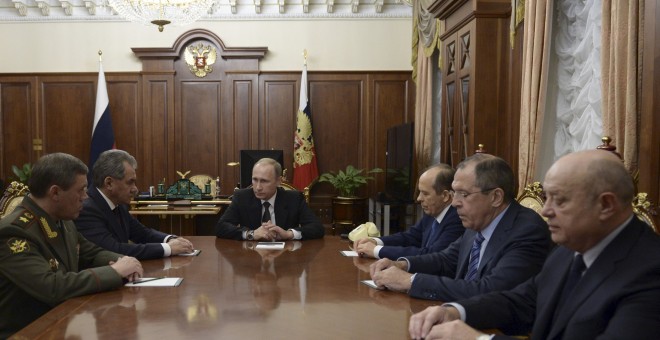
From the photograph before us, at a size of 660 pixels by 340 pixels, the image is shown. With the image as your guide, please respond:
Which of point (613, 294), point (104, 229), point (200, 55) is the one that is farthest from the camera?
point (200, 55)

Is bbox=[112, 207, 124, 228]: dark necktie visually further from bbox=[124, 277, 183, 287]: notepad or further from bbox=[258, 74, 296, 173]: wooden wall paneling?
bbox=[258, 74, 296, 173]: wooden wall paneling

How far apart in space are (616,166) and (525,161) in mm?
2505

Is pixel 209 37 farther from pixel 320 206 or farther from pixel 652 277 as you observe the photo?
pixel 652 277

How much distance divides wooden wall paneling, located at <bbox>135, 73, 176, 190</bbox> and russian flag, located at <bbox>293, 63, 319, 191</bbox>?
1.84m

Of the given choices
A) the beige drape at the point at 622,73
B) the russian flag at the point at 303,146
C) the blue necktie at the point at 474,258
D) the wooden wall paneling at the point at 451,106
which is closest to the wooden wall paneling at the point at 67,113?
the russian flag at the point at 303,146

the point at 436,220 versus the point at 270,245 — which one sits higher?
the point at 436,220

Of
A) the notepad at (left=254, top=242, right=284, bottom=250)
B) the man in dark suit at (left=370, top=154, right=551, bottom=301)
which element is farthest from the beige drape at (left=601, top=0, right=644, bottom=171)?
the notepad at (left=254, top=242, right=284, bottom=250)

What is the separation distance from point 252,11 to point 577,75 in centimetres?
578

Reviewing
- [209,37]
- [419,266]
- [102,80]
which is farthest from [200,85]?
[419,266]

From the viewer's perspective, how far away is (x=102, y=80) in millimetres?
8500

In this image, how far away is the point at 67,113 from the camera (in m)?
8.81

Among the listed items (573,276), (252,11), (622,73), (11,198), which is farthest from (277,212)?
(252,11)

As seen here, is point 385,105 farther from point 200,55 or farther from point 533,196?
point 533,196

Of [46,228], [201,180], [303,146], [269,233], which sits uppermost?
[303,146]
